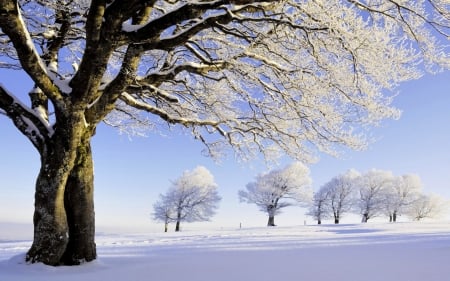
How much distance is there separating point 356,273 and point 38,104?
20.9ft

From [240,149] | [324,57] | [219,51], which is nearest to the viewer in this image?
[324,57]

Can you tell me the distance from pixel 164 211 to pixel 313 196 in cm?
1815

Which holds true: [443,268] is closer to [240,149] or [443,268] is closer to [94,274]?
[94,274]

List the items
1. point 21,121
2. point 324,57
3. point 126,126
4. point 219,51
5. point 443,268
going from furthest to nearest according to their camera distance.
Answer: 1. point 126,126
2. point 219,51
3. point 324,57
4. point 21,121
5. point 443,268

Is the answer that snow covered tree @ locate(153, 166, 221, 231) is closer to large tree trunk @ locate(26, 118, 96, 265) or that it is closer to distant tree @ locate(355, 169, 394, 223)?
distant tree @ locate(355, 169, 394, 223)

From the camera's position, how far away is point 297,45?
23.7 ft

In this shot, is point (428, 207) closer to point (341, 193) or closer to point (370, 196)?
point (370, 196)

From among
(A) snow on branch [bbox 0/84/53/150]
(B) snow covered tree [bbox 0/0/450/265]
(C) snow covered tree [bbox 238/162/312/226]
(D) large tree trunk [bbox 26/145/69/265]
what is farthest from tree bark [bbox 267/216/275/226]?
(A) snow on branch [bbox 0/84/53/150]

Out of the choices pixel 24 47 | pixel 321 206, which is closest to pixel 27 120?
pixel 24 47

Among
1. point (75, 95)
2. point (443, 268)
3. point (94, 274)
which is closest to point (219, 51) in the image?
point (75, 95)

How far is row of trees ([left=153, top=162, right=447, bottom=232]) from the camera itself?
41.0 meters

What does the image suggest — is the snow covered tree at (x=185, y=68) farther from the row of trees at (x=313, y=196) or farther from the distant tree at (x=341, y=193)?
the distant tree at (x=341, y=193)

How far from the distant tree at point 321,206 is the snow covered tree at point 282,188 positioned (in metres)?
7.22

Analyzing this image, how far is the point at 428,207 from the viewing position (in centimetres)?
4953
